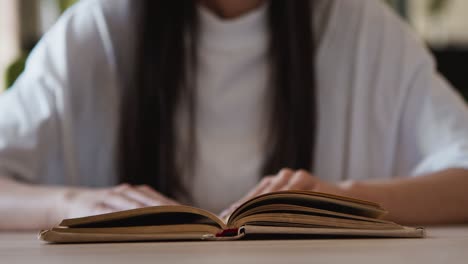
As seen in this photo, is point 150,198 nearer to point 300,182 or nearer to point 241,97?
point 300,182

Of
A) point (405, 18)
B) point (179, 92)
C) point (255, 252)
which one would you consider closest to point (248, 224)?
point (255, 252)

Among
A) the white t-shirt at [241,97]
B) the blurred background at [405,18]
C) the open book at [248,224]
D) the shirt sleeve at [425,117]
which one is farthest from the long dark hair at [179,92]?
the blurred background at [405,18]

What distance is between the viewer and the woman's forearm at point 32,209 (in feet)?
3.70

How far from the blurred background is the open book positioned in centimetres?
295

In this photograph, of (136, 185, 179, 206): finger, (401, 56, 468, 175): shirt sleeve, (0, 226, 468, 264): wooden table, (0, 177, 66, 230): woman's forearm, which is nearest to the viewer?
(0, 226, 468, 264): wooden table

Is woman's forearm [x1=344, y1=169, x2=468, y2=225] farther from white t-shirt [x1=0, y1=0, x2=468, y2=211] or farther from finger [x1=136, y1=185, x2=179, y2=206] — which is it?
finger [x1=136, y1=185, x2=179, y2=206]

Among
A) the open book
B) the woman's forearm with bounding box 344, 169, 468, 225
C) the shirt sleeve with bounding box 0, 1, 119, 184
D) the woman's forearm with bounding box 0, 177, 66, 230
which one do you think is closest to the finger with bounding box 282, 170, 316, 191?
the woman's forearm with bounding box 344, 169, 468, 225

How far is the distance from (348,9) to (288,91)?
254 millimetres

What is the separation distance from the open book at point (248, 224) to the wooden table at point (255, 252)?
0.02 m

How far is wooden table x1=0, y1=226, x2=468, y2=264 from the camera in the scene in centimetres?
56

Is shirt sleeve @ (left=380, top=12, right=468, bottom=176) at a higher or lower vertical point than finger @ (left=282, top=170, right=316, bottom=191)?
higher

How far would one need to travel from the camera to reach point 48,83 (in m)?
1.44

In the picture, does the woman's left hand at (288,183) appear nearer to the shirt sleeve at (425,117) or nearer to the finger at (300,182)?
the finger at (300,182)

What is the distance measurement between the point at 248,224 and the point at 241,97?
79 cm
